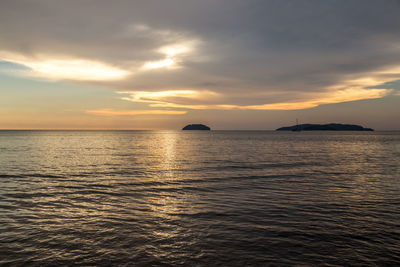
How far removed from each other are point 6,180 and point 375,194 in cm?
3555

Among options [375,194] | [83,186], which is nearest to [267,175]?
[375,194]

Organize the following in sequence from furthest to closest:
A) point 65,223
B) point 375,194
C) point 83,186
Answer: point 83,186
point 375,194
point 65,223

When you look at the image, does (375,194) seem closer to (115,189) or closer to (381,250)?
(381,250)

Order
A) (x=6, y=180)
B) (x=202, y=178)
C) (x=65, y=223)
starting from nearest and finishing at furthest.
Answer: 1. (x=65, y=223)
2. (x=6, y=180)
3. (x=202, y=178)

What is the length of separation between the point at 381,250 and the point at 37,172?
36.4 metres

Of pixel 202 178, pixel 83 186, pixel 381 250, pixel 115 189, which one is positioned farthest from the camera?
pixel 202 178

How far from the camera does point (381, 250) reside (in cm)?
1071

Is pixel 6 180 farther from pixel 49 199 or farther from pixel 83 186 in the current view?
pixel 49 199

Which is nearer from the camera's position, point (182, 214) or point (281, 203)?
point (182, 214)

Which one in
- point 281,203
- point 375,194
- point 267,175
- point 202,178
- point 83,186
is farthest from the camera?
point 267,175

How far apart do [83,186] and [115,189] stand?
3.97 meters

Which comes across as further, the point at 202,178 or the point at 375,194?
the point at 202,178

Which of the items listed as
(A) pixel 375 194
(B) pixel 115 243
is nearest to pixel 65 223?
(B) pixel 115 243

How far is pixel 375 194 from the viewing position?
21.1m
